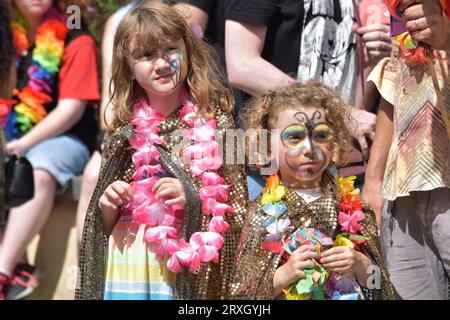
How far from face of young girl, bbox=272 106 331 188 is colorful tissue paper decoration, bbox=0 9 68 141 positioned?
6.09 ft

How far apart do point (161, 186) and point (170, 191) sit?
0.04 meters

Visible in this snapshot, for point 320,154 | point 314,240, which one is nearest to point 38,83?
point 320,154

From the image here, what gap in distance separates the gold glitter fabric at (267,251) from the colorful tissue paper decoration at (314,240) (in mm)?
20

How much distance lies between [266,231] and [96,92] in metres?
1.84

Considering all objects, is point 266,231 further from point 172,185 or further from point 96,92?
point 96,92

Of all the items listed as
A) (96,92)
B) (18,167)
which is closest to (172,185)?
(18,167)

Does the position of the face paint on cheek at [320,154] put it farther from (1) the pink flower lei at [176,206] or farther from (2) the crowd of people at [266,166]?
(1) the pink flower lei at [176,206]

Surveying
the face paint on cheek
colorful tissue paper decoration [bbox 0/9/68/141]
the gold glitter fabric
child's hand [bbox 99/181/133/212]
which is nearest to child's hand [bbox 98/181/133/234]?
child's hand [bbox 99/181/133/212]

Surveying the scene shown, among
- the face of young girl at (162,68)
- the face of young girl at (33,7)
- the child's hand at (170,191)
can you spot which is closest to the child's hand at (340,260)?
the child's hand at (170,191)

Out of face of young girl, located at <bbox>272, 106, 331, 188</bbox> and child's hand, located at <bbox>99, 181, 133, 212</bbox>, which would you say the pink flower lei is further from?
face of young girl, located at <bbox>272, 106, 331, 188</bbox>

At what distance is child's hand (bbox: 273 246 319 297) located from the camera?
324 centimetres

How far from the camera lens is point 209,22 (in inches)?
157

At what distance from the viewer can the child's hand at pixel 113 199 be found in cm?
333

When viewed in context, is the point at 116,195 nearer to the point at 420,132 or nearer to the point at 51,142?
the point at 420,132
